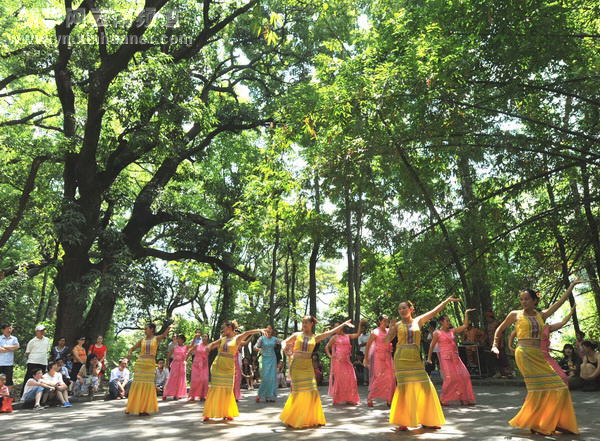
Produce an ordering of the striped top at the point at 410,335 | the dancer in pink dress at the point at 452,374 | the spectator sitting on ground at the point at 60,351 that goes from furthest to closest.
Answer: the spectator sitting on ground at the point at 60,351, the dancer in pink dress at the point at 452,374, the striped top at the point at 410,335

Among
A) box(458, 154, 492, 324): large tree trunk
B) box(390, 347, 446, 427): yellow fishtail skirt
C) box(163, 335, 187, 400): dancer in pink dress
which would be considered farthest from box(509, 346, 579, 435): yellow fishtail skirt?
box(163, 335, 187, 400): dancer in pink dress

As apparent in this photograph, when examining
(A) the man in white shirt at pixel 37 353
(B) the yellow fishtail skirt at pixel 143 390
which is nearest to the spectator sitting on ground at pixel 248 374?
(A) the man in white shirt at pixel 37 353

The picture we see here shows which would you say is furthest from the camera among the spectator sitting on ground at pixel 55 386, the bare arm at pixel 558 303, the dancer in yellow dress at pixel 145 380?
the spectator sitting on ground at pixel 55 386

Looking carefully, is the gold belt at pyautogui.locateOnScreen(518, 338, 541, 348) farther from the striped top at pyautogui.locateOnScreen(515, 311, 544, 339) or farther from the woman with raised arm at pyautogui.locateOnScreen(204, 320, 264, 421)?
the woman with raised arm at pyautogui.locateOnScreen(204, 320, 264, 421)

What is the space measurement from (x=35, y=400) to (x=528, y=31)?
12.5 metres

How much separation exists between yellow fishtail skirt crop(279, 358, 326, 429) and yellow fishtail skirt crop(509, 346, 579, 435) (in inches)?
106

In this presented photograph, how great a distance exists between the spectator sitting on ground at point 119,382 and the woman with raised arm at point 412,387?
912cm

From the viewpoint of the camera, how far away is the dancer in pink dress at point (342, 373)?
11.0 meters

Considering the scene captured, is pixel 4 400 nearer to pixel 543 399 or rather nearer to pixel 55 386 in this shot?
pixel 55 386

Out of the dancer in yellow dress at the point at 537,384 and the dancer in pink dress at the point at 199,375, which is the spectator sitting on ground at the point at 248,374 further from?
the dancer in yellow dress at the point at 537,384

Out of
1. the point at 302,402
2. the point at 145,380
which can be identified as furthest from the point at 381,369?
the point at 145,380

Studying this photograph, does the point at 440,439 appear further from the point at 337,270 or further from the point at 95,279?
the point at 337,270

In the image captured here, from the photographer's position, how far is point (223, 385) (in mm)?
8695

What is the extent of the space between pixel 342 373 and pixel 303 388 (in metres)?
3.67
